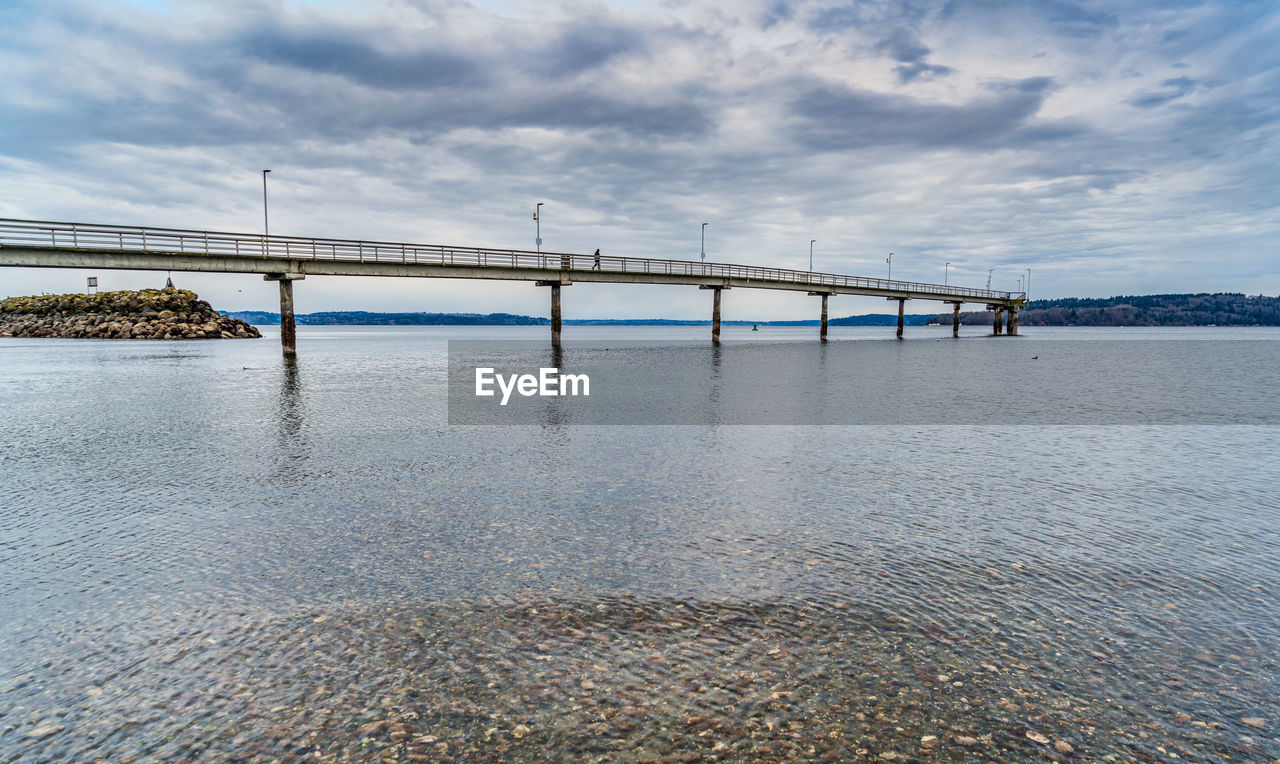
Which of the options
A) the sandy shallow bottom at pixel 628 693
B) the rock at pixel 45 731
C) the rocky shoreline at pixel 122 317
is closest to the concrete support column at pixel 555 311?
the rocky shoreline at pixel 122 317

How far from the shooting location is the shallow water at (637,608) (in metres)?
4.32

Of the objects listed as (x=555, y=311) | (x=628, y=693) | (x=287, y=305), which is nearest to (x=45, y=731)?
(x=628, y=693)

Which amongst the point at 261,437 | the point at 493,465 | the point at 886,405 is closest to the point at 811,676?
the point at 493,465

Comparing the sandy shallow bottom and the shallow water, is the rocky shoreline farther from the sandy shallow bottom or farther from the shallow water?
the sandy shallow bottom

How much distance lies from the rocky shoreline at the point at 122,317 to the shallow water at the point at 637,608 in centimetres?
8607

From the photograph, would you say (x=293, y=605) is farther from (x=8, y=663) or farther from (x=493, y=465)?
(x=493, y=465)

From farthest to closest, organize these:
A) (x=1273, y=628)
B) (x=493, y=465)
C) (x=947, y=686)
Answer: (x=493, y=465) → (x=1273, y=628) → (x=947, y=686)

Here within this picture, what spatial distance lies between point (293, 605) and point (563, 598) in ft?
8.89

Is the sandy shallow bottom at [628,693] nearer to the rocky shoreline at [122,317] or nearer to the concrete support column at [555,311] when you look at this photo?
the concrete support column at [555,311]

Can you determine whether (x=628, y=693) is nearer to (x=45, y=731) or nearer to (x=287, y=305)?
(x=45, y=731)

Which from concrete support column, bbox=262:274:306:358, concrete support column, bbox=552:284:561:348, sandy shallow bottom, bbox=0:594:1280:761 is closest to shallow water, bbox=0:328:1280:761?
sandy shallow bottom, bbox=0:594:1280:761

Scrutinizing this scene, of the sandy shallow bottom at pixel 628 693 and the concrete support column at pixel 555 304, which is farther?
the concrete support column at pixel 555 304

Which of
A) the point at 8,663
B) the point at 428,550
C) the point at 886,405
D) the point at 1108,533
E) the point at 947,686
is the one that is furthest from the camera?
the point at 886,405

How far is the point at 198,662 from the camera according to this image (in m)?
5.20
